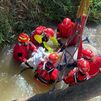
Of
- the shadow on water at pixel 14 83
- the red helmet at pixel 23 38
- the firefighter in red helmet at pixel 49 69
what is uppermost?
the red helmet at pixel 23 38

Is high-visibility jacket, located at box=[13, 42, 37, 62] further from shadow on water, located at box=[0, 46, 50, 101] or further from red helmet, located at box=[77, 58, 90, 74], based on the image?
red helmet, located at box=[77, 58, 90, 74]

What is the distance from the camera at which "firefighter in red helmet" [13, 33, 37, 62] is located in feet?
17.0

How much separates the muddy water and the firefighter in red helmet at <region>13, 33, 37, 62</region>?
0.56 feet

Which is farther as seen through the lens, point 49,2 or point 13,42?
point 49,2

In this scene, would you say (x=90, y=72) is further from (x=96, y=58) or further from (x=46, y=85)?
(x=46, y=85)

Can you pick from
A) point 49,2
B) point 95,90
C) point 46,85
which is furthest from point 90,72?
point 95,90

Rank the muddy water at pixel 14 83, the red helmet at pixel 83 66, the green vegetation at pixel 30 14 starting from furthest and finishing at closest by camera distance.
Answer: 1. the green vegetation at pixel 30 14
2. the muddy water at pixel 14 83
3. the red helmet at pixel 83 66

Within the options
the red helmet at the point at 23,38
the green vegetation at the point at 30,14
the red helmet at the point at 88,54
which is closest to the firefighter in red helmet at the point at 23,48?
the red helmet at the point at 23,38

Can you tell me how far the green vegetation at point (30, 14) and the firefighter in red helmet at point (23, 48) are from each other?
272 millimetres

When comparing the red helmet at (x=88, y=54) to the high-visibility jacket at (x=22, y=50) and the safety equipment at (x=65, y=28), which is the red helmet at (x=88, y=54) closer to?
the safety equipment at (x=65, y=28)

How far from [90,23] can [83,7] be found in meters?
2.13

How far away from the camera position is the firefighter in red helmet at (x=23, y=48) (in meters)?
5.19

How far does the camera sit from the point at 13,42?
5582 mm

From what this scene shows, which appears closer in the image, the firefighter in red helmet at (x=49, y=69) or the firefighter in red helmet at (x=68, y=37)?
the firefighter in red helmet at (x=49, y=69)
